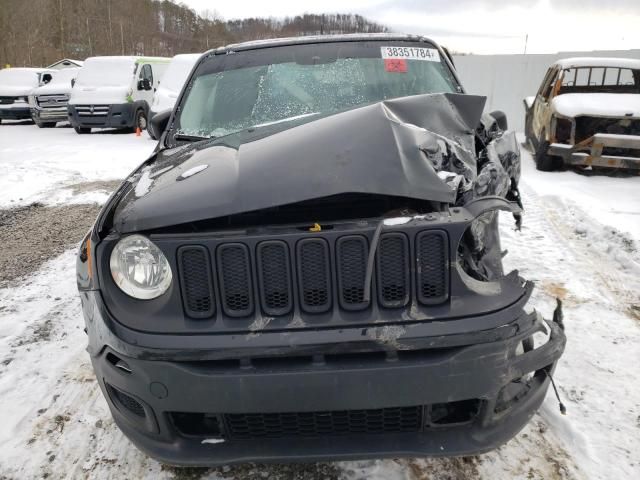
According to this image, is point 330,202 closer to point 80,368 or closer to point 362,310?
point 362,310

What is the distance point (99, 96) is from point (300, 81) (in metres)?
13.4

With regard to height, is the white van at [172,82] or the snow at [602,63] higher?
the snow at [602,63]

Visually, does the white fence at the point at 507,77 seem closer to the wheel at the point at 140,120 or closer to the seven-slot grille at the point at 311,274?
the wheel at the point at 140,120

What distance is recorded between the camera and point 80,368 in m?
3.01

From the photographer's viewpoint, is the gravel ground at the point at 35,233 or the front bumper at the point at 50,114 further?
the front bumper at the point at 50,114

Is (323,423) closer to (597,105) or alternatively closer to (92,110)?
(597,105)

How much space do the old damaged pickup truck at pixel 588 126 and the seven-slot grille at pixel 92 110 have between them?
39.1 feet

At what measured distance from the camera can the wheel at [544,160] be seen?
8.56 meters

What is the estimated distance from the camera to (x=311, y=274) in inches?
66.9

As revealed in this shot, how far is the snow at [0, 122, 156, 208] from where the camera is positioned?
7949 mm

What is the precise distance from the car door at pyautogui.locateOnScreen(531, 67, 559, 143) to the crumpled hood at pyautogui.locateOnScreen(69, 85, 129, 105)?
11333mm

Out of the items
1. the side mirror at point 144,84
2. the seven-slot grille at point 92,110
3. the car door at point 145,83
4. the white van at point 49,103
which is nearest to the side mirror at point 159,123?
the seven-slot grille at point 92,110

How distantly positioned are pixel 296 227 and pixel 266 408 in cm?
63

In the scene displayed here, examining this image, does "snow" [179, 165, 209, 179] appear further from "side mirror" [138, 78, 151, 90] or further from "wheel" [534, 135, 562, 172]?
"side mirror" [138, 78, 151, 90]
